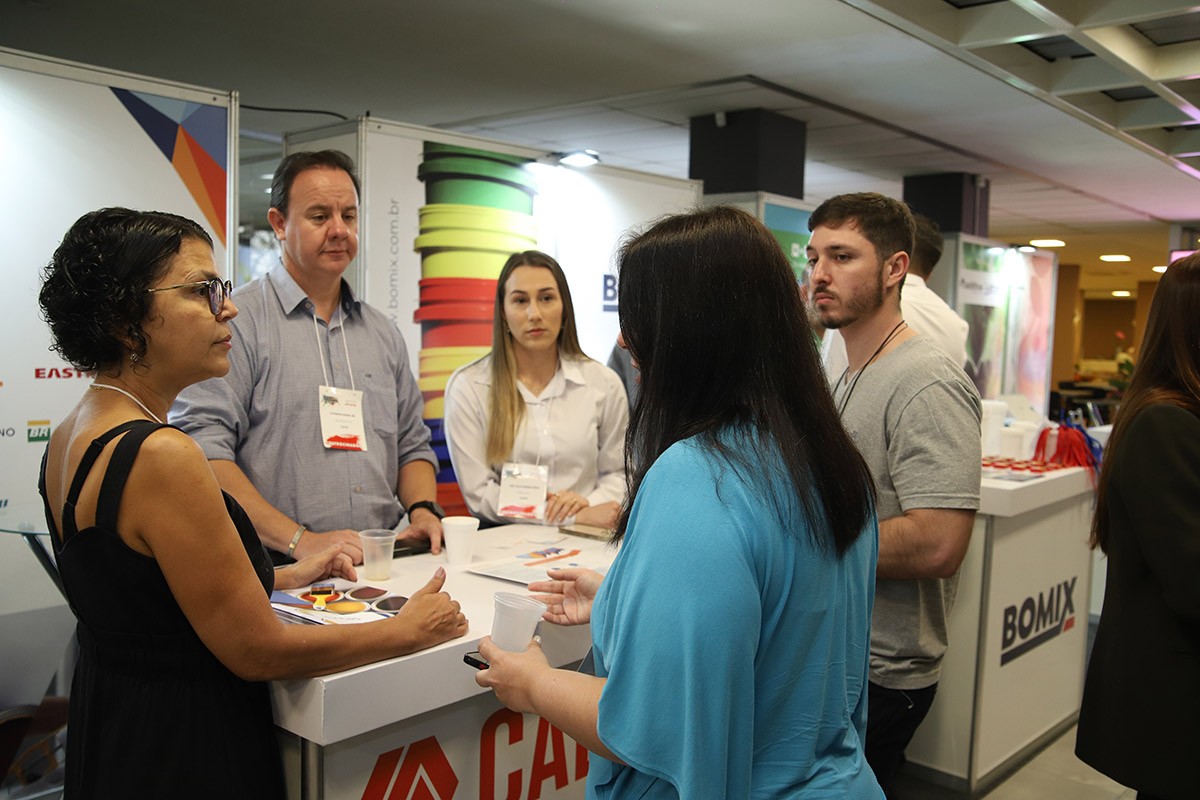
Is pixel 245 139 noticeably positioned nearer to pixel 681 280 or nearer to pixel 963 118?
pixel 963 118

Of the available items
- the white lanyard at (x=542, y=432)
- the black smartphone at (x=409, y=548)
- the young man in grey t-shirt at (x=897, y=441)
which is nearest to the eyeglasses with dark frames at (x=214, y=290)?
the black smartphone at (x=409, y=548)

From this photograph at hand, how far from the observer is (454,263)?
382 cm

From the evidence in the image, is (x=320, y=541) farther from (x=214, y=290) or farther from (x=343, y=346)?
(x=214, y=290)

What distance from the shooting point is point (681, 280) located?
0.98 meters

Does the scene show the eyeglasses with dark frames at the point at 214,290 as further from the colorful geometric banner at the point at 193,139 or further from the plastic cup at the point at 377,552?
the colorful geometric banner at the point at 193,139

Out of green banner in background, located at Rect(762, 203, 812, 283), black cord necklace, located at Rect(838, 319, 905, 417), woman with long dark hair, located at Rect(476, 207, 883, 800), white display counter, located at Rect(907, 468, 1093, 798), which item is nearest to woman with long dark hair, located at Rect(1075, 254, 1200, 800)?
black cord necklace, located at Rect(838, 319, 905, 417)

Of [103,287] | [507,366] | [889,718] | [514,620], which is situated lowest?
[889,718]

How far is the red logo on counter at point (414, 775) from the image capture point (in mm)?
1506

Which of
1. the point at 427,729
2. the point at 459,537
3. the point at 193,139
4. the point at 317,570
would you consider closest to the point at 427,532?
the point at 459,537

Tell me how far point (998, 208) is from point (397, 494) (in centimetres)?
914

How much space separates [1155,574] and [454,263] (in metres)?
2.90

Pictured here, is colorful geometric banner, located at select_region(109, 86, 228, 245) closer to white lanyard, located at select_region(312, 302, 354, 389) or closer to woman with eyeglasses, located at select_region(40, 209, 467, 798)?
white lanyard, located at select_region(312, 302, 354, 389)

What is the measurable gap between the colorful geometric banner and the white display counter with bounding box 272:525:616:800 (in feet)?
5.65

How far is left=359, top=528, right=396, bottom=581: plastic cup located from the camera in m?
1.79
